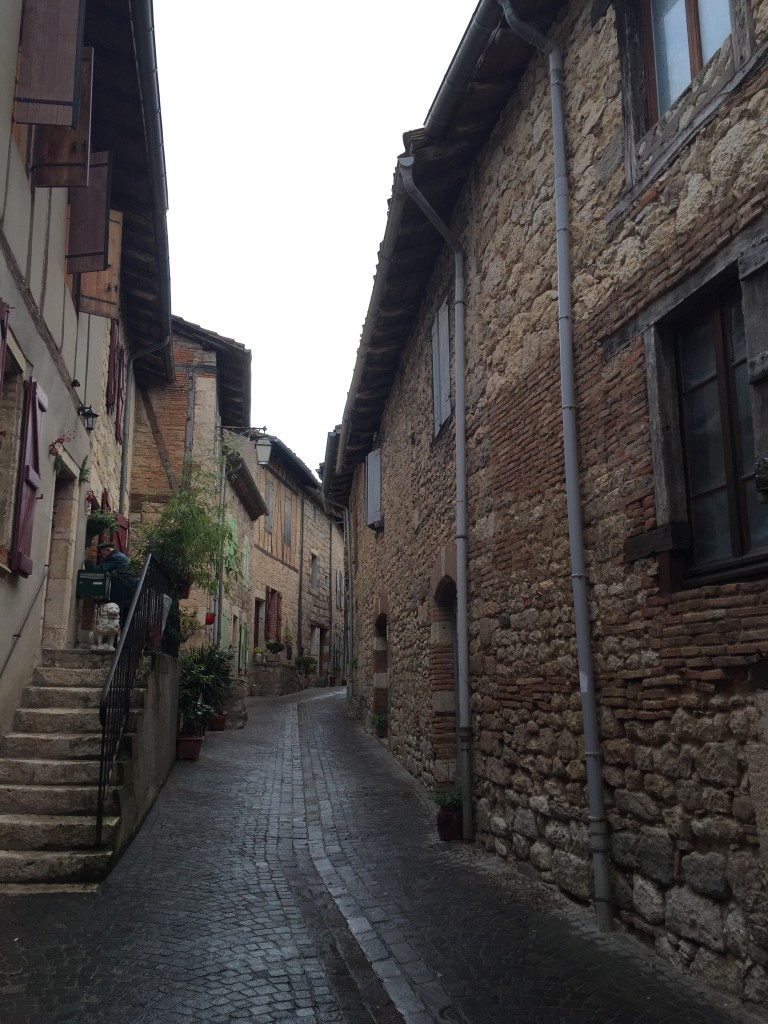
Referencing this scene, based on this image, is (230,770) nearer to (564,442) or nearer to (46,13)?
(564,442)

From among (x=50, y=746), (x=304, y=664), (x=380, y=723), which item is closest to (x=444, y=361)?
(x=50, y=746)

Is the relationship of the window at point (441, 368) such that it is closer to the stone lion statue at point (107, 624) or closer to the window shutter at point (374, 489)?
the stone lion statue at point (107, 624)

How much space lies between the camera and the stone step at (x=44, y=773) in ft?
19.4

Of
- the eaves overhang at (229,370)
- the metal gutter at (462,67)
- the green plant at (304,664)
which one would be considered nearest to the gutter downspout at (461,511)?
the metal gutter at (462,67)

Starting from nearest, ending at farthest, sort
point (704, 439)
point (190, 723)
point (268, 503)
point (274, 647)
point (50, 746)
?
point (704, 439), point (50, 746), point (190, 723), point (274, 647), point (268, 503)

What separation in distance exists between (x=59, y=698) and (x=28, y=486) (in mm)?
1696

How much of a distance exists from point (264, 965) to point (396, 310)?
7499 mm

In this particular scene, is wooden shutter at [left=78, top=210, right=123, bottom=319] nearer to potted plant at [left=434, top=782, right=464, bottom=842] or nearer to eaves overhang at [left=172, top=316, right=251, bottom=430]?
potted plant at [left=434, top=782, right=464, bottom=842]

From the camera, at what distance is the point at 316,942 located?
4.52 m

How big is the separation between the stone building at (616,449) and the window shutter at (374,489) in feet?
15.7

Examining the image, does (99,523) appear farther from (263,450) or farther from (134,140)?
(263,450)

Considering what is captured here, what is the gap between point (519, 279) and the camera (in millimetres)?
6414

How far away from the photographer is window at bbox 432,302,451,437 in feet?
27.0

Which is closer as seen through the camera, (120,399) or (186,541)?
(186,541)
